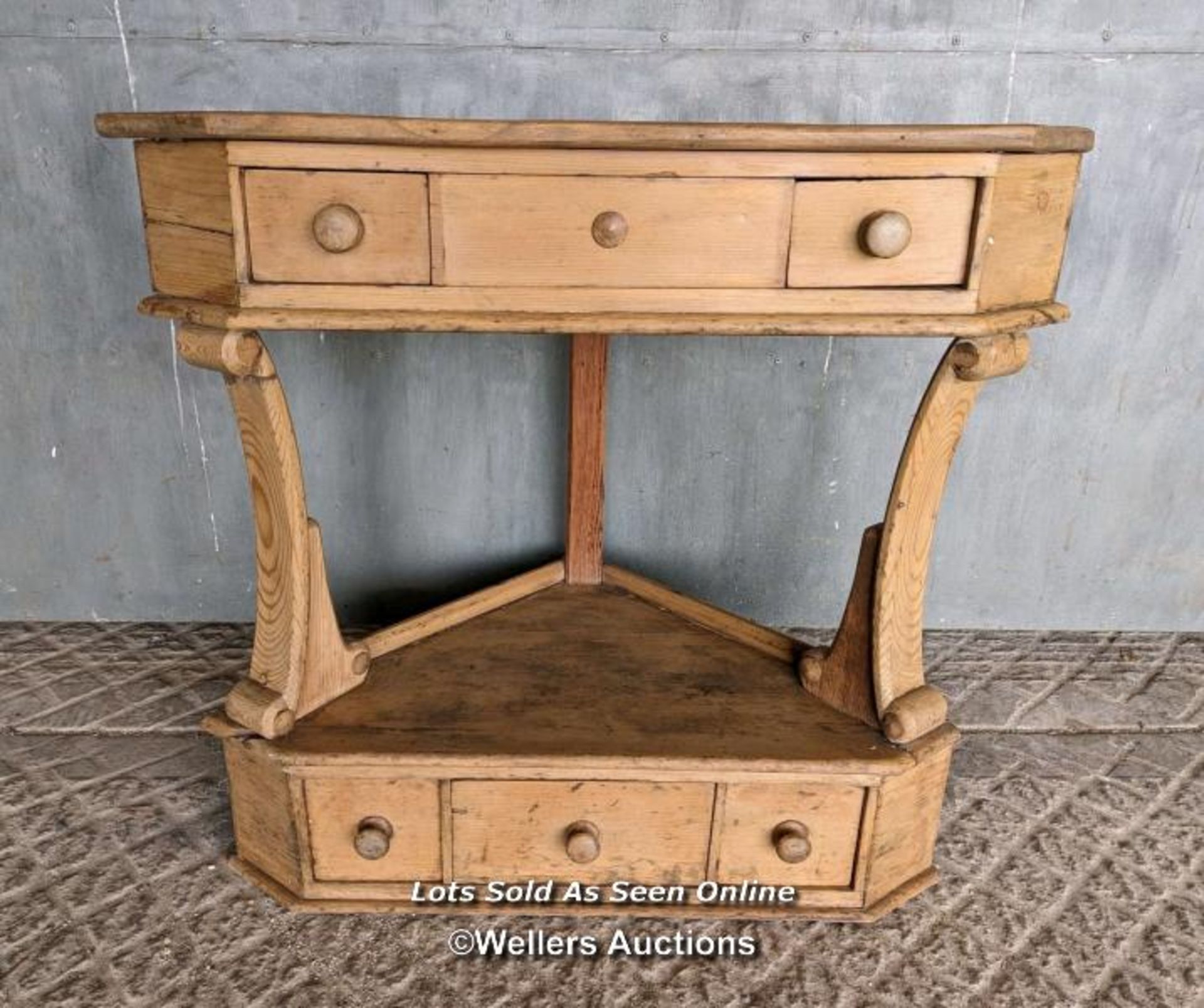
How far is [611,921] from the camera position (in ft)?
4.71

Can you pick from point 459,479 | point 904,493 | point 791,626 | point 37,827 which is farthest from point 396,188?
point 791,626

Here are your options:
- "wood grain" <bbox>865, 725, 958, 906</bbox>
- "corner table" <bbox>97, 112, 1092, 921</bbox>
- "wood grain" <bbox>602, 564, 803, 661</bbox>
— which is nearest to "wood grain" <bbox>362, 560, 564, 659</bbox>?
"corner table" <bbox>97, 112, 1092, 921</bbox>

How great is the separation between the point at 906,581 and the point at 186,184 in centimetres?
109

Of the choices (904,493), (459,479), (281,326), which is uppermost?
(281,326)

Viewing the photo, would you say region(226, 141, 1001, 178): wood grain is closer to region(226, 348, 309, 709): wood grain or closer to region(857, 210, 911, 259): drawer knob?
region(857, 210, 911, 259): drawer knob

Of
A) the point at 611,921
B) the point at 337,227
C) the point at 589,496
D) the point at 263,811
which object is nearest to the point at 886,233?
the point at 337,227

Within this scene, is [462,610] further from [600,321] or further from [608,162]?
[608,162]

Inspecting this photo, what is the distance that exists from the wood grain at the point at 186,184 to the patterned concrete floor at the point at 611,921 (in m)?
0.98

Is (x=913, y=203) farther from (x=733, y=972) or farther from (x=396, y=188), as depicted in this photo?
(x=733, y=972)

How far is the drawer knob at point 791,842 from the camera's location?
1.38 meters

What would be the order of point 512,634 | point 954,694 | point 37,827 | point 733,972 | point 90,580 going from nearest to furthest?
point 733,972
point 37,827
point 512,634
point 954,694
point 90,580

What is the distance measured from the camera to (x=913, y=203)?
3.74 ft

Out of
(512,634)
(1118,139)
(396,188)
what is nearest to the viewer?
(396,188)

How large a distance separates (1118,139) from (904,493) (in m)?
1.05
